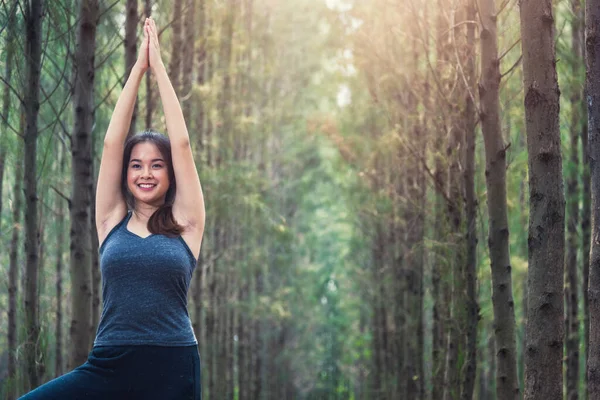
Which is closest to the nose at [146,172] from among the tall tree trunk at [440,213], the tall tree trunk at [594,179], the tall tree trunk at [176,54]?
the tall tree trunk at [594,179]

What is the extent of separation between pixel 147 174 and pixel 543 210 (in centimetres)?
193

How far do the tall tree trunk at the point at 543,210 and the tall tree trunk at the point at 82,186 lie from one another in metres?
3.32

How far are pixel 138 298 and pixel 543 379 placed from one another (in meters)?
2.06

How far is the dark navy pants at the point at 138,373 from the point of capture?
3.10 metres

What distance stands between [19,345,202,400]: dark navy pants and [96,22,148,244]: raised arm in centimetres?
59

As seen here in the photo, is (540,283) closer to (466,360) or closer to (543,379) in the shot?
(543,379)

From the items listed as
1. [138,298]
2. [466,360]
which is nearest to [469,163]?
[466,360]

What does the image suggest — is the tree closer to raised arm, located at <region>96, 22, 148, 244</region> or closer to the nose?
raised arm, located at <region>96, 22, 148, 244</region>

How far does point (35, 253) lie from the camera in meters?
6.93

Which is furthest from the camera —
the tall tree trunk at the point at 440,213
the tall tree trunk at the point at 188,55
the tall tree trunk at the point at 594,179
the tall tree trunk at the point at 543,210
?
the tall tree trunk at the point at 188,55

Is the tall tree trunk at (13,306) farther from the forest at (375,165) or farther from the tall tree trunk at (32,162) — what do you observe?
the tall tree trunk at (32,162)

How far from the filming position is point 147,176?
3.50 meters

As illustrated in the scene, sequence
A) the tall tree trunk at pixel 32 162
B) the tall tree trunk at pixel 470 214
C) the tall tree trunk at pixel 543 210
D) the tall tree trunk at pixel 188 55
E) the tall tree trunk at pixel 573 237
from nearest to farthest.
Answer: the tall tree trunk at pixel 543 210, the tall tree trunk at pixel 32 162, the tall tree trunk at pixel 470 214, the tall tree trunk at pixel 573 237, the tall tree trunk at pixel 188 55

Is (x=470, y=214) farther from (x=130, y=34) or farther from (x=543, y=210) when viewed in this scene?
(x=130, y=34)
